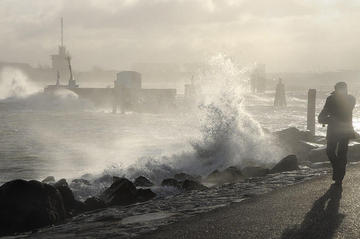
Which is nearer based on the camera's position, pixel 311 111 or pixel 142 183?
pixel 142 183

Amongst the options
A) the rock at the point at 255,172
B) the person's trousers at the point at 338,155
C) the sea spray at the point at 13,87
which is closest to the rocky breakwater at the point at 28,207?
the person's trousers at the point at 338,155

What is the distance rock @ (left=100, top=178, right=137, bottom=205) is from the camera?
8.97 metres

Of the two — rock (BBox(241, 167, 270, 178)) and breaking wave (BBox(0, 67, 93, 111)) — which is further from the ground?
rock (BBox(241, 167, 270, 178))

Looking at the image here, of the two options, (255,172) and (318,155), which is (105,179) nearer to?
(255,172)

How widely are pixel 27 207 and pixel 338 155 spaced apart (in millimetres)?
4946

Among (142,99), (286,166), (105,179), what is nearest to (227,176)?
(286,166)

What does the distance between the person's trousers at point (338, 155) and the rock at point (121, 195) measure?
354cm

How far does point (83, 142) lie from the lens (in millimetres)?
29203

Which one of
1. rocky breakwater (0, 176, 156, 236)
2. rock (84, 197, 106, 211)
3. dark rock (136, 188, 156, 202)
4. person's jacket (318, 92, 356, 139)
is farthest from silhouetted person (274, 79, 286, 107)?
rocky breakwater (0, 176, 156, 236)

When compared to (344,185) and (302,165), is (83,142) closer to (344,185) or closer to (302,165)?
(302,165)

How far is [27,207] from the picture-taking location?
24.2ft

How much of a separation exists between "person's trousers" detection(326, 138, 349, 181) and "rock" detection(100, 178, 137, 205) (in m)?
3.54

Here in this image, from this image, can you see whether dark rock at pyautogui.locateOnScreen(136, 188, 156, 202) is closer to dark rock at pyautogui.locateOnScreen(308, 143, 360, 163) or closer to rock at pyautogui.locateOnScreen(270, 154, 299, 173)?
rock at pyautogui.locateOnScreen(270, 154, 299, 173)

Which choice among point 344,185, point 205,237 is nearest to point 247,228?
point 205,237
